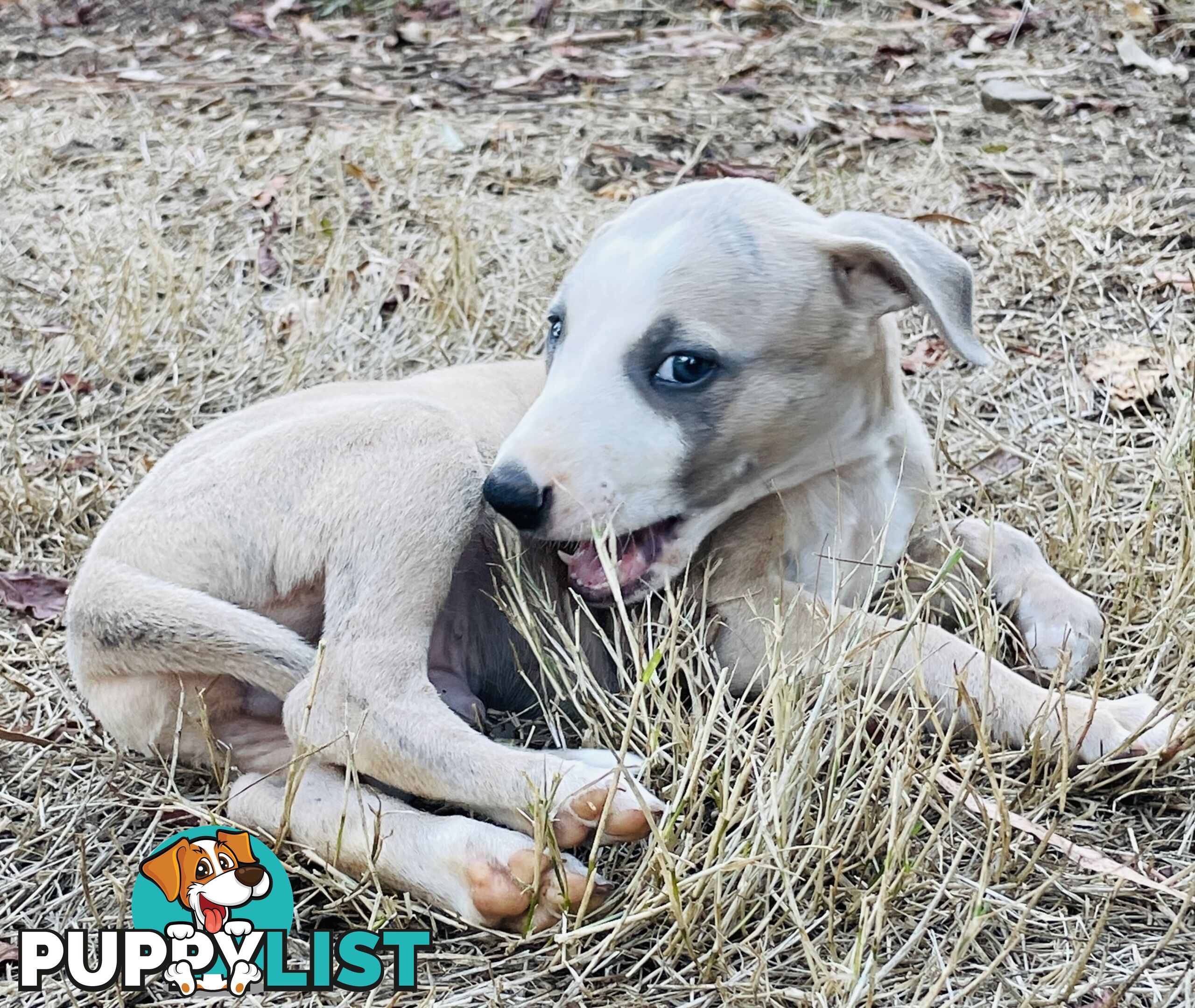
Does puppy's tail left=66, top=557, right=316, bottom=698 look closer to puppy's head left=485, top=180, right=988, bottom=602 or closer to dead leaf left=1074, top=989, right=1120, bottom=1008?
puppy's head left=485, top=180, right=988, bottom=602

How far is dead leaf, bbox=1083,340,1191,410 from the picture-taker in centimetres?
446

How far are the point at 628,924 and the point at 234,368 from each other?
3209mm

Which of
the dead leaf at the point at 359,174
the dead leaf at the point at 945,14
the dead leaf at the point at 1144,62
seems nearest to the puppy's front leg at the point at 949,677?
the dead leaf at the point at 359,174

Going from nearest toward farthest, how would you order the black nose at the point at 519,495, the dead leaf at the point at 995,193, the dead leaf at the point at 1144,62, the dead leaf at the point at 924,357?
the black nose at the point at 519,495 → the dead leaf at the point at 924,357 → the dead leaf at the point at 995,193 → the dead leaf at the point at 1144,62

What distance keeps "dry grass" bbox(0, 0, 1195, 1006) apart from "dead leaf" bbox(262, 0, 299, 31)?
0.60 ft

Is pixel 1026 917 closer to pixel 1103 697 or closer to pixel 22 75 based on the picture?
pixel 1103 697

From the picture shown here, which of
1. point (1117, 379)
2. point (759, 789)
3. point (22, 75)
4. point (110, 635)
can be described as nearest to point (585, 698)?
point (759, 789)

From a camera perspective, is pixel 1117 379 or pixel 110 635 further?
pixel 1117 379

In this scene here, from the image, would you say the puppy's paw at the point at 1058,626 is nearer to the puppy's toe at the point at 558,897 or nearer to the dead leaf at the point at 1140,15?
the puppy's toe at the point at 558,897

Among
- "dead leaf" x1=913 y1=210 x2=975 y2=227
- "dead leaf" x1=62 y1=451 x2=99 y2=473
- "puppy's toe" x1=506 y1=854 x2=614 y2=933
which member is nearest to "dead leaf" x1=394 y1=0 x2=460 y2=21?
"dead leaf" x1=913 y1=210 x2=975 y2=227

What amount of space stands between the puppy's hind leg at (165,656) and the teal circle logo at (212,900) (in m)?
0.24

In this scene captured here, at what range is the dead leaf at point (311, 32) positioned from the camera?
8.29 meters

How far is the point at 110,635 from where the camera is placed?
2.94m

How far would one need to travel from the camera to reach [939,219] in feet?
18.2
